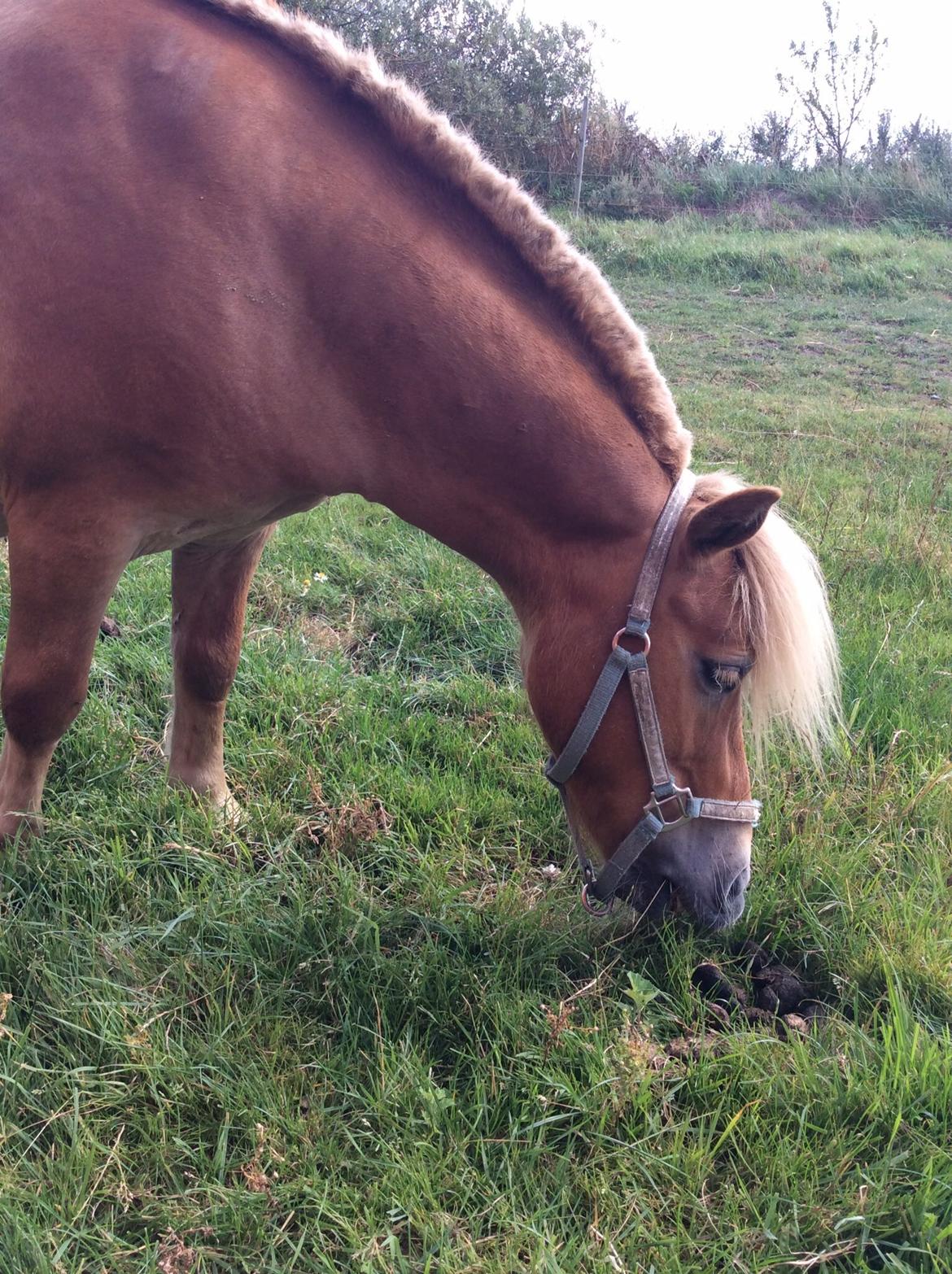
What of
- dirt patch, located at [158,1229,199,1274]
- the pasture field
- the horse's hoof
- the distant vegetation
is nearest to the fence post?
the distant vegetation

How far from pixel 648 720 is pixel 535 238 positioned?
1.07 meters

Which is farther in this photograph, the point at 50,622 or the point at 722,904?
the point at 50,622

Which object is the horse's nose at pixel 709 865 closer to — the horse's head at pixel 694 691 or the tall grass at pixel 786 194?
the horse's head at pixel 694 691

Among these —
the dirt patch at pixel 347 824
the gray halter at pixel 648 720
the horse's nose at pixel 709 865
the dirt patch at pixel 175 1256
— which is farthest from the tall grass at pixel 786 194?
the dirt patch at pixel 175 1256

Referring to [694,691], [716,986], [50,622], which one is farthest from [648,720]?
[50,622]

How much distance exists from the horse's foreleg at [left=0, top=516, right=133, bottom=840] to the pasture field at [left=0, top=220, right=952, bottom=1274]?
0.35m

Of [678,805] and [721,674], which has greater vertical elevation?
[721,674]

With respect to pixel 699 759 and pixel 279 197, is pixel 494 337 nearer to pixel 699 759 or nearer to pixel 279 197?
pixel 279 197

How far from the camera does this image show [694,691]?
1995mm

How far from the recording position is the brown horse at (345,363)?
1.99 m

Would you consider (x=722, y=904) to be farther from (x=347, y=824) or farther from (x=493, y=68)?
(x=493, y=68)

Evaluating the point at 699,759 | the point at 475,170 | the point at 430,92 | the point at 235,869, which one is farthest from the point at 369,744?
the point at 430,92

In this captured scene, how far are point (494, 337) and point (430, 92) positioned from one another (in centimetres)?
1192

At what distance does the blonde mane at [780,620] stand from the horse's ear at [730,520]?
9 centimetres
